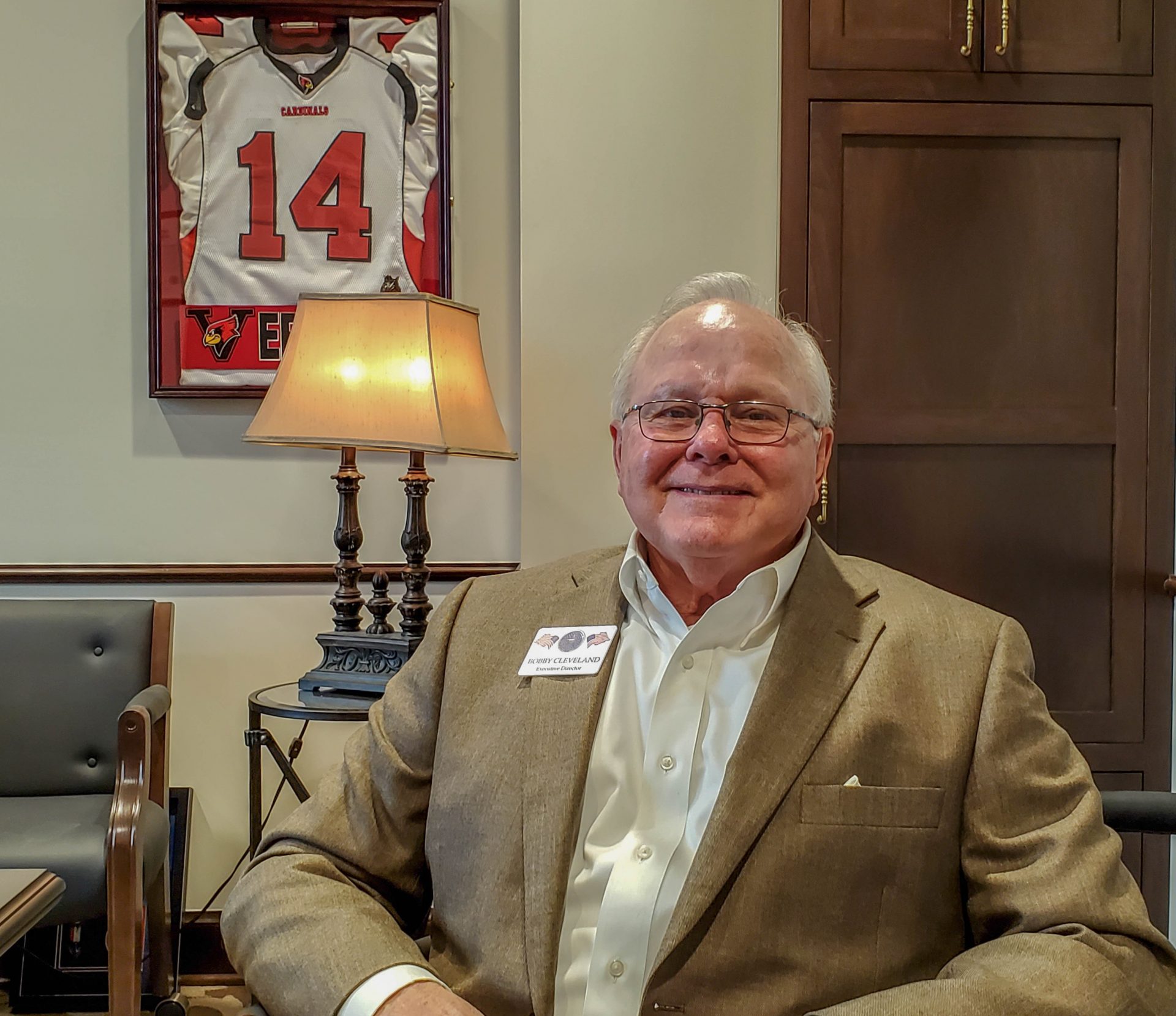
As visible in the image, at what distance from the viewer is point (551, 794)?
48.8 inches

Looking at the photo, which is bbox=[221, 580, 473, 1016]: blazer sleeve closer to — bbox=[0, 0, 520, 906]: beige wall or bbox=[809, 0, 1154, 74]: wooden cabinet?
bbox=[0, 0, 520, 906]: beige wall

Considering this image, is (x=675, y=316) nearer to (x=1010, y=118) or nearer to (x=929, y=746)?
(x=929, y=746)

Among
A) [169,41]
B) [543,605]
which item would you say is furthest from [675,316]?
[169,41]

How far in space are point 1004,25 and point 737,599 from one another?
1695 millimetres

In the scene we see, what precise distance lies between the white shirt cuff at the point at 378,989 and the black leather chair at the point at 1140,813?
909mm

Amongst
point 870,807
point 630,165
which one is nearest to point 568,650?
point 870,807

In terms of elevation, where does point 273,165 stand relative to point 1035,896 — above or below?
above

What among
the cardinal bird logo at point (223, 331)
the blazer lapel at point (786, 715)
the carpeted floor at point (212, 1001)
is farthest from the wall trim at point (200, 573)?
the blazer lapel at point (786, 715)

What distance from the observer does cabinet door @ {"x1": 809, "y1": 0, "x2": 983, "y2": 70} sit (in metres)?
2.32

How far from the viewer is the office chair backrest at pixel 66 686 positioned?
2.28 meters

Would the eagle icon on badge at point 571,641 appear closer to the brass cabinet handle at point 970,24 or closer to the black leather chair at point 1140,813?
the black leather chair at point 1140,813

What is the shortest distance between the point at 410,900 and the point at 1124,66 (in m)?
2.29

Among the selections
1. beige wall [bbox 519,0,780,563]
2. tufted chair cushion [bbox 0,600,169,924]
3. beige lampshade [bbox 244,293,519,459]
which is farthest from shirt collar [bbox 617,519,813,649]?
tufted chair cushion [bbox 0,600,169,924]

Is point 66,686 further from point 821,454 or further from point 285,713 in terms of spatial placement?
point 821,454
